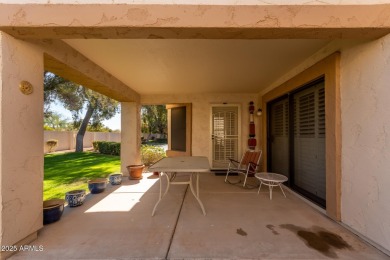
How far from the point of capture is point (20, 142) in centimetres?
201

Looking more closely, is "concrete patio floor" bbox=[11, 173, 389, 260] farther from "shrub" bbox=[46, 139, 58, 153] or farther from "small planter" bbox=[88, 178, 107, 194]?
"shrub" bbox=[46, 139, 58, 153]

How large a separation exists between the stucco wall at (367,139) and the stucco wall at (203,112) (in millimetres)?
3405

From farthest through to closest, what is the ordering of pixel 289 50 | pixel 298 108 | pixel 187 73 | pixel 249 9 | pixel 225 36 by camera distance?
pixel 187 73 → pixel 298 108 → pixel 289 50 → pixel 225 36 → pixel 249 9

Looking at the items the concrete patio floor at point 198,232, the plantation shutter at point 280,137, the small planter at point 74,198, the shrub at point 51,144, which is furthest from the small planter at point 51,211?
the shrub at point 51,144

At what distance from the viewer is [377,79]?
6.48 feet

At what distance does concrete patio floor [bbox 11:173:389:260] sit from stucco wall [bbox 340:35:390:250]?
292 mm

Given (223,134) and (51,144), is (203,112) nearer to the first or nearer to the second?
(223,134)

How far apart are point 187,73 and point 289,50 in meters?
2.08

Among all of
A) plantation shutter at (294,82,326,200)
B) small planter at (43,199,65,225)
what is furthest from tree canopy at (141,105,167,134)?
small planter at (43,199,65,225)

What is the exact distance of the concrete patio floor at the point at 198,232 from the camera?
74.7 inches

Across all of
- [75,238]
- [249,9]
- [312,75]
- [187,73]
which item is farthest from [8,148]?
[312,75]

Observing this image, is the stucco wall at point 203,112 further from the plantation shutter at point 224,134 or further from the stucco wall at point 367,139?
→ the stucco wall at point 367,139

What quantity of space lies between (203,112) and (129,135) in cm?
251

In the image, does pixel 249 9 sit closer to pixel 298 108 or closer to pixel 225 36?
pixel 225 36
